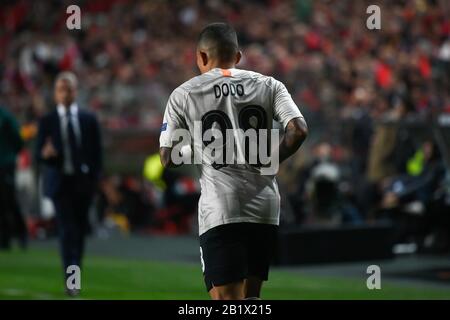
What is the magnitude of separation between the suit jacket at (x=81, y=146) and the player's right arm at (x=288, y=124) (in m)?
6.24

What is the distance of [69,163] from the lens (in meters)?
12.9

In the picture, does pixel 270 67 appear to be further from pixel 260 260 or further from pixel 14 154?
pixel 260 260

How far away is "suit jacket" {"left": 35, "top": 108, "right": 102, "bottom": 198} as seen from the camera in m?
12.8

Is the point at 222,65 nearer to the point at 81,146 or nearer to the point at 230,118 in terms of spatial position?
the point at 230,118

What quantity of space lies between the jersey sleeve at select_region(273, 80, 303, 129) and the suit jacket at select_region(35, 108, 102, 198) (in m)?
6.21

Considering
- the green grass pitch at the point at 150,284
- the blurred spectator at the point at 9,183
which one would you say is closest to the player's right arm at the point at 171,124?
the green grass pitch at the point at 150,284

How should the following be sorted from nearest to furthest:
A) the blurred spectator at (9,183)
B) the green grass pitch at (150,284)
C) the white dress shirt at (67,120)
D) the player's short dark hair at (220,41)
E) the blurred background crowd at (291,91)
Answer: the player's short dark hair at (220,41) < the green grass pitch at (150,284) < the white dress shirt at (67,120) < the blurred spectator at (9,183) < the blurred background crowd at (291,91)

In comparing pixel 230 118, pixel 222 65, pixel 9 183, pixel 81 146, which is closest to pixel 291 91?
pixel 9 183

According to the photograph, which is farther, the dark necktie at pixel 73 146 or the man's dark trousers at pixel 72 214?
the dark necktie at pixel 73 146

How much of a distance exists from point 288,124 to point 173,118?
653mm

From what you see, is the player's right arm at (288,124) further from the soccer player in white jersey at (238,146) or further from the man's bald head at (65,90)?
the man's bald head at (65,90)

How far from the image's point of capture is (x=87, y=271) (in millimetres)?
15758

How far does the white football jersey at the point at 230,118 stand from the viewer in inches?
269

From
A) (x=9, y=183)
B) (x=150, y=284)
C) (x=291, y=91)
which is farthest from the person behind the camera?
(x=291, y=91)
